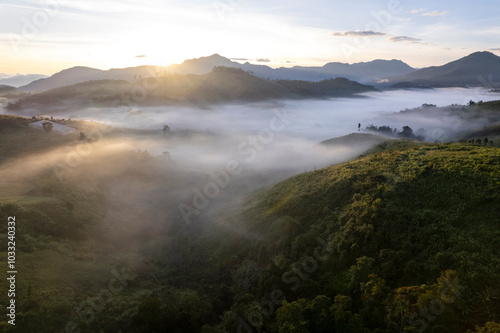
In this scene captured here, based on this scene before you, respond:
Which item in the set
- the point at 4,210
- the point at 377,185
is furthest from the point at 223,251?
the point at 4,210

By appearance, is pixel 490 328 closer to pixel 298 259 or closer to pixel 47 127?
pixel 298 259

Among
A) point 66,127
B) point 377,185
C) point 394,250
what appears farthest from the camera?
point 66,127

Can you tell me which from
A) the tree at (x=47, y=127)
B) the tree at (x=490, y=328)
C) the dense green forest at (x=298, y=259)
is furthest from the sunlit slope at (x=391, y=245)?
the tree at (x=47, y=127)

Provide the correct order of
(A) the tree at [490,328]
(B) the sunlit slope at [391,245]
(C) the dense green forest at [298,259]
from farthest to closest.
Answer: (C) the dense green forest at [298,259], (B) the sunlit slope at [391,245], (A) the tree at [490,328]

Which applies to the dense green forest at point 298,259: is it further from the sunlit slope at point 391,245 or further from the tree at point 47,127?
the tree at point 47,127

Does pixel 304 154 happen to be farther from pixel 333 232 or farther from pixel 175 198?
pixel 333 232

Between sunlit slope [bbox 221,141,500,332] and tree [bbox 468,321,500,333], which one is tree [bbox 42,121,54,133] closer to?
sunlit slope [bbox 221,141,500,332]

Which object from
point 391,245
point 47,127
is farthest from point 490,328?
point 47,127
